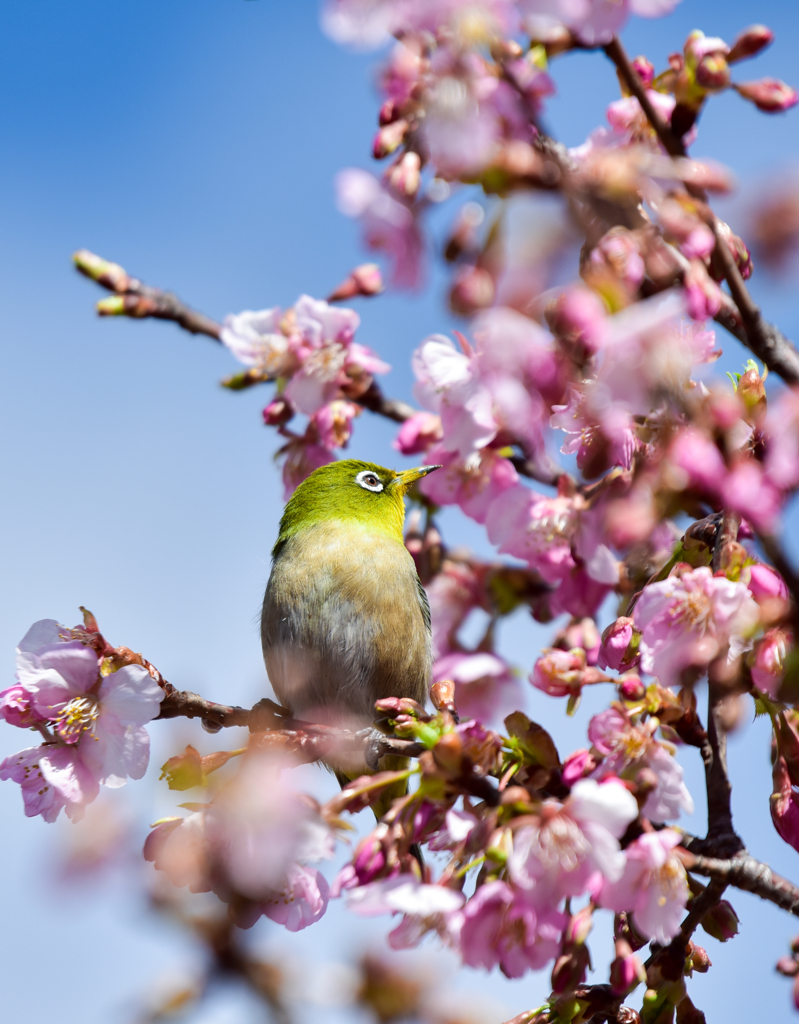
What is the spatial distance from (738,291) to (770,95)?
0.52 m

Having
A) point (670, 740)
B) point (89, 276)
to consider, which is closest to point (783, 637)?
point (670, 740)

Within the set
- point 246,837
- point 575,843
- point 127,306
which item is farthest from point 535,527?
point 127,306

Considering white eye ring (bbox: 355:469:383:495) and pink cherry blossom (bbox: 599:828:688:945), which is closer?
pink cherry blossom (bbox: 599:828:688:945)

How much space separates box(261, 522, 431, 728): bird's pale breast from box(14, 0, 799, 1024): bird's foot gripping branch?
4.82 feet

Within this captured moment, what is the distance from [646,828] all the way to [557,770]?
283 mm

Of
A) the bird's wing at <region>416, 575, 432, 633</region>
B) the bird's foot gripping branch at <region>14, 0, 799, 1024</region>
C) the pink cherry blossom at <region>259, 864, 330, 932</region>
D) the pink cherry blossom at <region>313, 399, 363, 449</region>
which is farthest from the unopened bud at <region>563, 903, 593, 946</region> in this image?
the bird's wing at <region>416, 575, 432, 633</region>

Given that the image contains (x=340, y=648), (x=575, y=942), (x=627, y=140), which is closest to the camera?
(x=575, y=942)

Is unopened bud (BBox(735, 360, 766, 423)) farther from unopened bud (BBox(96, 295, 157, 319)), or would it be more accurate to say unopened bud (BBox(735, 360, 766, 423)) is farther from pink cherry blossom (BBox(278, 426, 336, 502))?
unopened bud (BBox(96, 295, 157, 319))

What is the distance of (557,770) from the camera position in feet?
7.79

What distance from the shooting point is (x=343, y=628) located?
4605 millimetres

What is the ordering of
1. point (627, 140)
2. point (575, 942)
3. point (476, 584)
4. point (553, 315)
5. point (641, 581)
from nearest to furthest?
point (553, 315), point (575, 942), point (627, 140), point (641, 581), point (476, 584)

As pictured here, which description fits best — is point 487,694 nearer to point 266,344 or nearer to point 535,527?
point 535,527

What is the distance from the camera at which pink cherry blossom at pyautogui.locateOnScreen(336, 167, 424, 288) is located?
2.06 meters

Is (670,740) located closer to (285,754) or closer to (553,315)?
(285,754)
